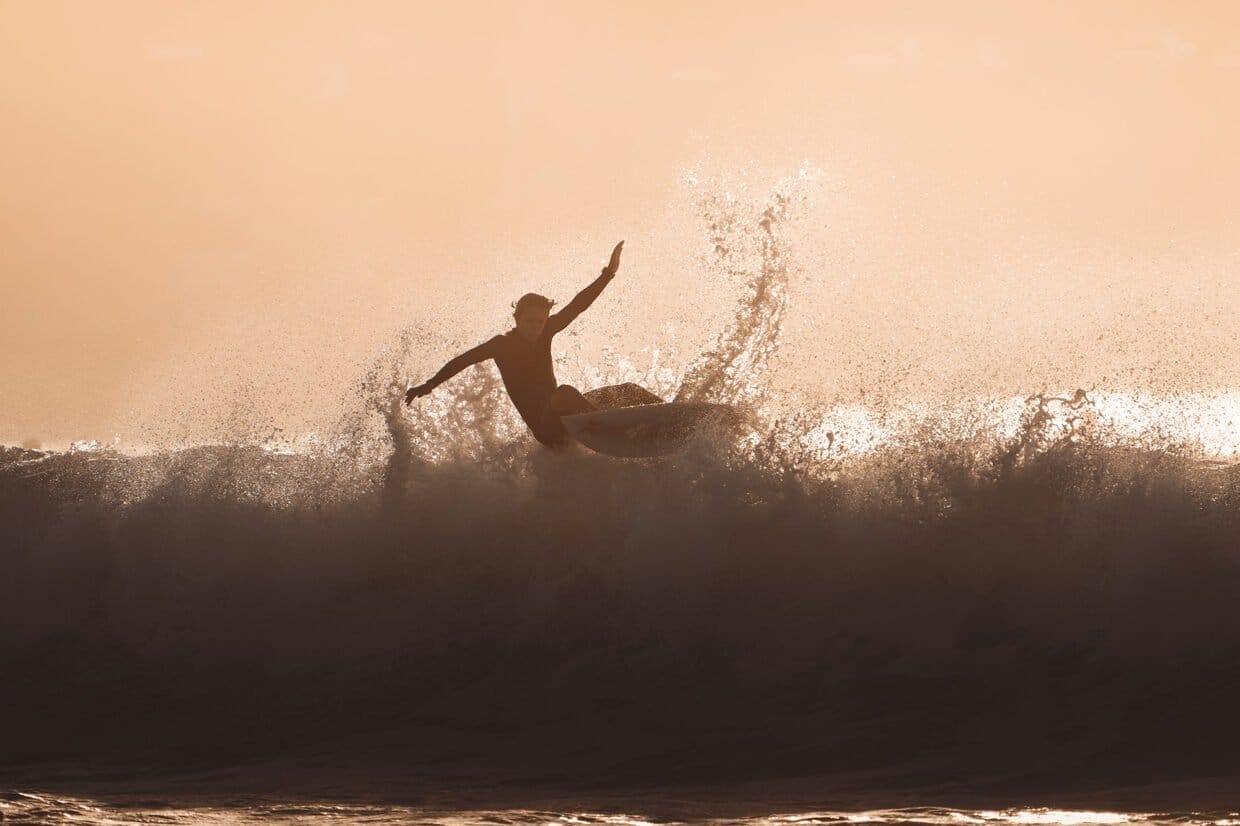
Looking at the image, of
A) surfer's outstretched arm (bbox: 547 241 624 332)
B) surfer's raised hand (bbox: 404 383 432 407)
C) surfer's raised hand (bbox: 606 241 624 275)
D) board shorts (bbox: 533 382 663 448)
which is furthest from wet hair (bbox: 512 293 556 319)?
surfer's raised hand (bbox: 404 383 432 407)

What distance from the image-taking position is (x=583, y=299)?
1057cm

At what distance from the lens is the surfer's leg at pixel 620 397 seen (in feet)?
35.5

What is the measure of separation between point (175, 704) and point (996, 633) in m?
5.69

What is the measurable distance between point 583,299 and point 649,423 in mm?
1075

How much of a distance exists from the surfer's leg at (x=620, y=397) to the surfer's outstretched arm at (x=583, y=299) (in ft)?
2.16

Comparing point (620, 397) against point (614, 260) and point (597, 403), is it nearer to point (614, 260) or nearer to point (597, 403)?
point (597, 403)

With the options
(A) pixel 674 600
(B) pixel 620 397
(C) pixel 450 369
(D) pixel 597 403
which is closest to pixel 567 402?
(D) pixel 597 403

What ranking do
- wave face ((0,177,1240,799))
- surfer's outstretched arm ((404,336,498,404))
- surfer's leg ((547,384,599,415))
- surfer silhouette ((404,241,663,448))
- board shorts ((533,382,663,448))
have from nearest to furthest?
wave face ((0,177,1240,799)) → surfer's outstretched arm ((404,336,498,404)) → surfer silhouette ((404,241,663,448)) → surfer's leg ((547,384,599,415)) → board shorts ((533,382,663,448))

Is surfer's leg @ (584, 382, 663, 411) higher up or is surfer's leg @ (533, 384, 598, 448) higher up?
surfer's leg @ (584, 382, 663, 411)

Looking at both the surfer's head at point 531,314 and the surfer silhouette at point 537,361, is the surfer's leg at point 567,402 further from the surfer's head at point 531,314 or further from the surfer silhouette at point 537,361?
the surfer's head at point 531,314

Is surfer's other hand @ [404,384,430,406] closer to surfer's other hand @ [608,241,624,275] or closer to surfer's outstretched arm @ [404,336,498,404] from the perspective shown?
surfer's outstretched arm @ [404,336,498,404]

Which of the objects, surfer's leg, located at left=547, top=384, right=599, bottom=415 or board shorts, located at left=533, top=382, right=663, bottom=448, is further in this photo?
board shorts, located at left=533, top=382, right=663, bottom=448

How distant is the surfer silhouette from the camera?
1051 cm

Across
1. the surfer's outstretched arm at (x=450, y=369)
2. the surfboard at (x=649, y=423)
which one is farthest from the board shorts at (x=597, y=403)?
the surfer's outstretched arm at (x=450, y=369)
